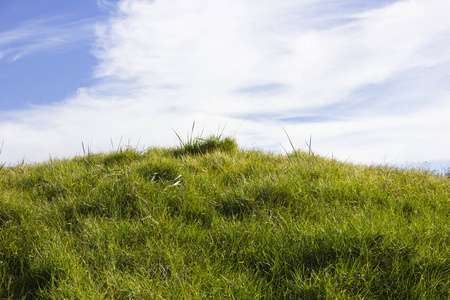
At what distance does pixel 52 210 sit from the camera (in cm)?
386

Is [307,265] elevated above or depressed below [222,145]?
below

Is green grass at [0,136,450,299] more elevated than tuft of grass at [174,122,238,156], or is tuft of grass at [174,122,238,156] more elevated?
tuft of grass at [174,122,238,156]

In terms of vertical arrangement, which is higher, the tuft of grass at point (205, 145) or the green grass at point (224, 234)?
the tuft of grass at point (205, 145)

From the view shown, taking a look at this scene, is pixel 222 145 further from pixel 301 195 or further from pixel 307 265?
pixel 307 265

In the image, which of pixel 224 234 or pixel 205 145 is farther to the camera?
pixel 205 145

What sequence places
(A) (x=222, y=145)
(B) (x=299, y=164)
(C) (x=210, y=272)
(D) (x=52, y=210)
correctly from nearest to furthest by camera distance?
(C) (x=210, y=272) < (D) (x=52, y=210) < (B) (x=299, y=164) < (A) (x=222, y=145)

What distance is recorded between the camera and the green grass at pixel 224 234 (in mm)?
2672

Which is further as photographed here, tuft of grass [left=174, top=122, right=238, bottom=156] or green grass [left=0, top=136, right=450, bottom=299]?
tuft of grass [left=174, top=122, right=238, bottom=156]

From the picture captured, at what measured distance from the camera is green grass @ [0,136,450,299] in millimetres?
2672

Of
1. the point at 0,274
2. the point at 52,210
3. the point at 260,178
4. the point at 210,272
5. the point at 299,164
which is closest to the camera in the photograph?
the point at 210,272

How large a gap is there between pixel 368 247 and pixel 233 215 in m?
1.31

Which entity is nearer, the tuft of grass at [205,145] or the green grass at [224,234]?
the green grass at [224,234]

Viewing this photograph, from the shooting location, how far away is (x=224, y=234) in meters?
3.32

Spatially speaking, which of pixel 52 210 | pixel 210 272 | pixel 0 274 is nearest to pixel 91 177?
pixel 52 210
